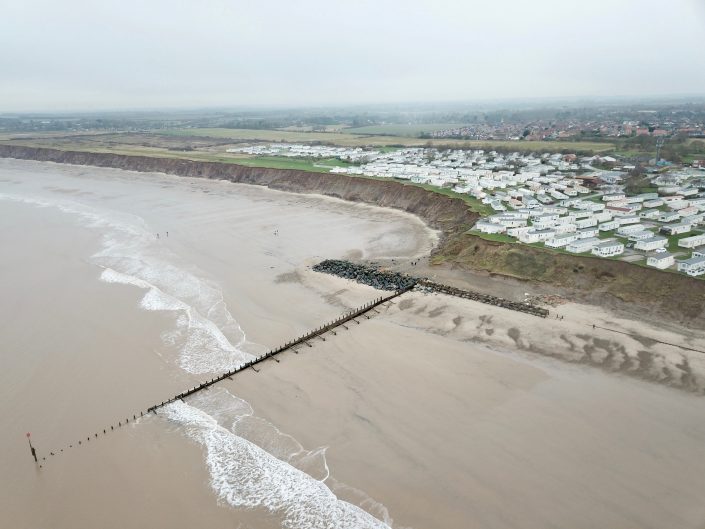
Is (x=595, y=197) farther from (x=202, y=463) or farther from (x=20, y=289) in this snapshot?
(x=20, y=289)

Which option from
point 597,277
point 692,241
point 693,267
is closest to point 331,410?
point 597,277

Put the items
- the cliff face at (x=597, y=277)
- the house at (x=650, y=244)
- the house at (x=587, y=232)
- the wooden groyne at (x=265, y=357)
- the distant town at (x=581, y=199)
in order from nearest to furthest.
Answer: the wooden groyne at (x=265, y=357)
the cliff face at (x=597, y=277)
the house at (x=650, y=244)
the distant town at (x=581, y=199)
the house at (x=587, y=232)

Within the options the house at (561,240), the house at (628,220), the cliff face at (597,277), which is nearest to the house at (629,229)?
the house at (628,220)

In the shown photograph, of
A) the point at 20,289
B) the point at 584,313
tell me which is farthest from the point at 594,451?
the point at 20,289

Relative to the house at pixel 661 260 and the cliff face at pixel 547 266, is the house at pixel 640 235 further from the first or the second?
the cliff face at pixel 547 266

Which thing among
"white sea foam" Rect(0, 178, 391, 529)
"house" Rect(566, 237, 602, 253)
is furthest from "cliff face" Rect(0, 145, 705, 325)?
"white sea foam" Rect(0, 178, 391, 529)

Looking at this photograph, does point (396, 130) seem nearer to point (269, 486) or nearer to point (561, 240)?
point (561, 240)
